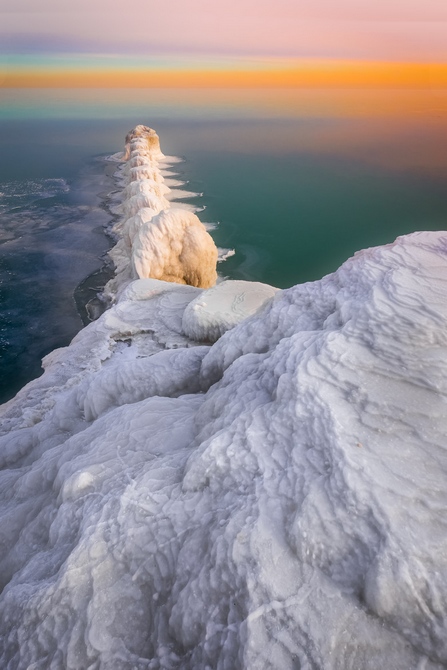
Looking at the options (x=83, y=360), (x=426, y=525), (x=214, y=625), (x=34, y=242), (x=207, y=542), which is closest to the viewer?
(x=426, y=525)

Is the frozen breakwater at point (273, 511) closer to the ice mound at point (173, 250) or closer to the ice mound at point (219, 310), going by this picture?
the ice mound at point (219, 310)

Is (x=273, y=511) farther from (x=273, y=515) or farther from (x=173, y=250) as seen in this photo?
(x=173, y=250)

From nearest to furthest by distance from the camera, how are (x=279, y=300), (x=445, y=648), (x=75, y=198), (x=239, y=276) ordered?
(x=445, y=648)
(x=279, y=300)
(x=239, y=276)
(x=75, y=198)

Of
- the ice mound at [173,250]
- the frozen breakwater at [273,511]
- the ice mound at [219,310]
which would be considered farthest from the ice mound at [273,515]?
the ice mound at [173,250]

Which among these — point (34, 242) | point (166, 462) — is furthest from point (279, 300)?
point (34, 242)

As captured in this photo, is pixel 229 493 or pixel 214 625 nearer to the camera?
pixel 214 625

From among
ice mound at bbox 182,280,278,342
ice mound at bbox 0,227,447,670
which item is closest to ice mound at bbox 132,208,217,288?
ice mound at bbox 182,280,278,342

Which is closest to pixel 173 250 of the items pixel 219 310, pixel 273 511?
pixel 219 310

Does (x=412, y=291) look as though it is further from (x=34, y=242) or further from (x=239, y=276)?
(x=34, y=242)
